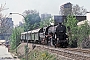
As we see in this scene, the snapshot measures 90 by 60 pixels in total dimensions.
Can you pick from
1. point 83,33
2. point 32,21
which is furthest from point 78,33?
point 32,21

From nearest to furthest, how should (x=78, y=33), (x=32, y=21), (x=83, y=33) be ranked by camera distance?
(x=83, y=33)
(x=78, y=33)
(x=32, y=21)

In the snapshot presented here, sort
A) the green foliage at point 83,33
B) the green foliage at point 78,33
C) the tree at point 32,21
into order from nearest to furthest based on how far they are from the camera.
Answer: the green foliage at point 83,33
the green foliage at point 78,33
the tree at point 32,21

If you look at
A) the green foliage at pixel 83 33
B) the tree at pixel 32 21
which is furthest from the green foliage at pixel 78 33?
the tree at pixel 32 21

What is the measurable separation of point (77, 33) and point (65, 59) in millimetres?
24272

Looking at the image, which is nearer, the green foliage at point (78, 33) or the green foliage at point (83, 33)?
the green foliage at point (83, 33)

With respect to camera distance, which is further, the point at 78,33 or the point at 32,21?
the point at 32,21

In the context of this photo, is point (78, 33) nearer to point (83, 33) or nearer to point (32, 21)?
point (83, 33)

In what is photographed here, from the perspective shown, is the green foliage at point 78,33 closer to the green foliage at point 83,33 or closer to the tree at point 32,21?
the green foliage at point 83,33

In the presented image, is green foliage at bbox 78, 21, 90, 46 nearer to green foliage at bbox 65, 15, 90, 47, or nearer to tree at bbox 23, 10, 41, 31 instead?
green foliage at bbox 65, 15, 90, 47

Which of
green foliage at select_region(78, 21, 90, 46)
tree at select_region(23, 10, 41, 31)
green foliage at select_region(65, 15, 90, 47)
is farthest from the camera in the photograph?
tree at select_region(23, 10, 41, 31)

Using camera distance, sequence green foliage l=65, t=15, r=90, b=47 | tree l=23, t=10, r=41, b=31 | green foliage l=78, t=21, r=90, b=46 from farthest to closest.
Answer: tree l=23, t=10, r=41, b=31 < green foliage l=65, t=15, r=90, b=47 < green foliage l=78, t=21, r=90, b=46

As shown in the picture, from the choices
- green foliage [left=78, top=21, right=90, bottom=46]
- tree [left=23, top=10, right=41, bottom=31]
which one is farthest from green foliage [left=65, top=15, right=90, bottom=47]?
tree [left=23, top=10, right=41, bottom=31]

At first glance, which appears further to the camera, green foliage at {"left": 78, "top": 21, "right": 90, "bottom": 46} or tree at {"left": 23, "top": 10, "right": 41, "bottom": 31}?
tree at {"left": 23, "top": 10, "right": 41, "bottom": 31}

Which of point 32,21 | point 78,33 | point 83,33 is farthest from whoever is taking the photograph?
point 32,21
